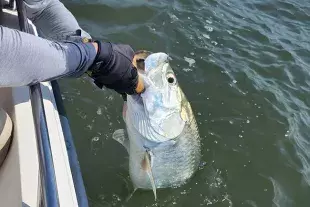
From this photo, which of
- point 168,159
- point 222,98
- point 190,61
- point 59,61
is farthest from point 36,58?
point 190,61

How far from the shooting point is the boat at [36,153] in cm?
220

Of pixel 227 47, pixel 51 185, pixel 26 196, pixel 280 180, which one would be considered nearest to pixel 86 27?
pixel 227 47

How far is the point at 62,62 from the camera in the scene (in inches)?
101

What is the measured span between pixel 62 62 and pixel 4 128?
1.76 ft

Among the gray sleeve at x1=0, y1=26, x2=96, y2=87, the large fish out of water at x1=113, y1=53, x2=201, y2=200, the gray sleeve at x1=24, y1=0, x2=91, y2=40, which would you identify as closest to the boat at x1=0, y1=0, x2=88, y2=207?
the gray sleeve at x1=0, y1=26, x2=96, y2=87

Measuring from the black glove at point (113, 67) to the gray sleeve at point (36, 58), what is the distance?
7 cm

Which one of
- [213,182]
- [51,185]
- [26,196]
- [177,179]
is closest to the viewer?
[51,185]

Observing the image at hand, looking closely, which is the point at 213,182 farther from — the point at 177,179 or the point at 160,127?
the point at 160,127

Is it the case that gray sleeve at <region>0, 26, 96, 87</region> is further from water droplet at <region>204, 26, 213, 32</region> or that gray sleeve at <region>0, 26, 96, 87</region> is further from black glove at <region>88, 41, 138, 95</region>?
water droplet at <region>204, 26, 213, 32</region>

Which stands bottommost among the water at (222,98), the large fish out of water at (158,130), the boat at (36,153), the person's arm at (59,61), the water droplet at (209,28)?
the water at (222,98)

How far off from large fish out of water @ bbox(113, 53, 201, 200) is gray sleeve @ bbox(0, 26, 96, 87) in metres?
0.75

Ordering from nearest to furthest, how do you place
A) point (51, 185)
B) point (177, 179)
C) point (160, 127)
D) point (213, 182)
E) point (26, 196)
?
point (51, 185)
point (26, 196)
point (160, 127)
point (177, 179)
point (213, 182)

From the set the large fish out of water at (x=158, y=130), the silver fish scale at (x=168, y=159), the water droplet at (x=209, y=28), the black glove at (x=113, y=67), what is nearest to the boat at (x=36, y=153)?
the black glove at (x=113, y=67)

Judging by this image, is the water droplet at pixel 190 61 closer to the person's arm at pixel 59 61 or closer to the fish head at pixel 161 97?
the fish head at pixel 161 97
